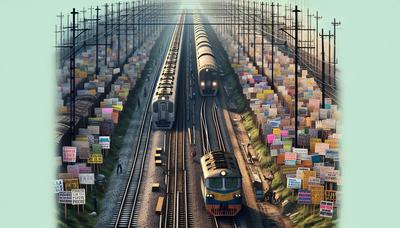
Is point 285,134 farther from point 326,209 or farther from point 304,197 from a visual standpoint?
point 326,209

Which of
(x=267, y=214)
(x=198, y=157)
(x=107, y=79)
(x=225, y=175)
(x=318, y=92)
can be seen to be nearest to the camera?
(x=225, y=175)

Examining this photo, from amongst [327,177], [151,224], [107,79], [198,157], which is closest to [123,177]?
[198,157]

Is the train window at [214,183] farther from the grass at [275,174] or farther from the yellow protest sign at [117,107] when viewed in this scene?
the yellow protest sign at [117,107]

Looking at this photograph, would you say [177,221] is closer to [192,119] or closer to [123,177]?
[123,177]

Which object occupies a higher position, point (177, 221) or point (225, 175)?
point (225, 175)

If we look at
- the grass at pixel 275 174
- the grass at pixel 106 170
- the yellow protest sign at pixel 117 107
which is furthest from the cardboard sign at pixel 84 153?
the yellow protest sign at pixel 117 107

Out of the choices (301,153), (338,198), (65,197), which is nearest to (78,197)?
(65,197)

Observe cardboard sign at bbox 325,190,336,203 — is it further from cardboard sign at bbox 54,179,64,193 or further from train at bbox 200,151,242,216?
cardboard sign at bbox 54,179,64,193
